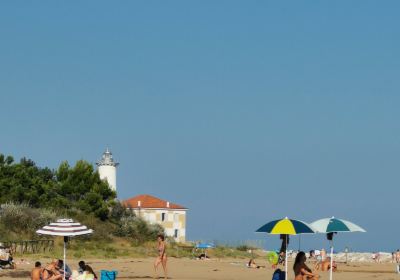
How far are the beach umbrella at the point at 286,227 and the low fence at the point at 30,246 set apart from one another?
1809 cm

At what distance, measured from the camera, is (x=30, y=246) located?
123 feet

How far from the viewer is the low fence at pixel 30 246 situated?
36.2 meters

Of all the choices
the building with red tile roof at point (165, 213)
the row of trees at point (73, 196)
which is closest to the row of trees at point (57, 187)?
the row of trees at point (73, 196)

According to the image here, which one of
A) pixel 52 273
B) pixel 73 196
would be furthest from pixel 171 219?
pixel 52 273

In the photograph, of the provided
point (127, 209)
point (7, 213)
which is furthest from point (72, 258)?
point (127, 209)

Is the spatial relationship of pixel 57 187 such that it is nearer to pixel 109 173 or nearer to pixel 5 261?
pixel 109 173

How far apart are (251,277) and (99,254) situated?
12.4 metres

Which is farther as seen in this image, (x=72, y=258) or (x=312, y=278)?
(x=72, y=258)

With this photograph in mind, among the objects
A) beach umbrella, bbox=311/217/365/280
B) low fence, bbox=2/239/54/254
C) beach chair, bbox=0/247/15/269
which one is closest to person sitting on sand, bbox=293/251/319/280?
beach umbrella, bbox=311/217/365/280

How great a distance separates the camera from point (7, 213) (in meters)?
43.1

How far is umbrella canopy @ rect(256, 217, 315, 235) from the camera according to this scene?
62.8ft

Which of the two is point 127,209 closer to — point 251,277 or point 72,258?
point 72,258

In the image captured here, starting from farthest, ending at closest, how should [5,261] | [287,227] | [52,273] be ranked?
1. [5,261]
2. [52,273]
3. [287,227]

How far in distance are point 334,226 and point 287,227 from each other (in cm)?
134
